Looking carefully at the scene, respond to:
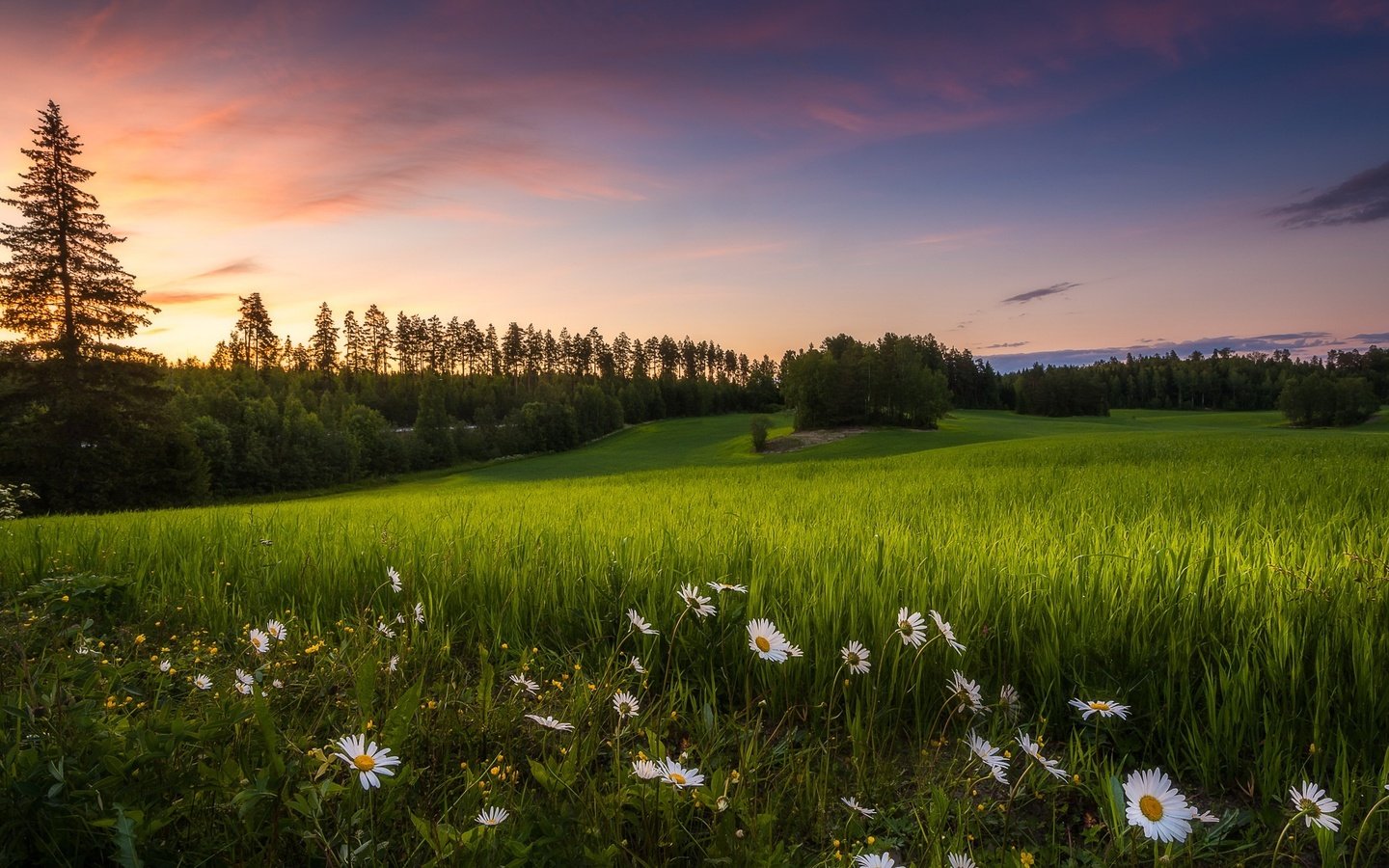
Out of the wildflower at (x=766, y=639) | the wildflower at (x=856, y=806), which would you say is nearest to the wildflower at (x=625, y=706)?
the wildflower at (x=766, y=639)

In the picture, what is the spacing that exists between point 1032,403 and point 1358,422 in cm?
4632

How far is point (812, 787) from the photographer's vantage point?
1918 millimetres

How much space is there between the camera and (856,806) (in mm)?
1566

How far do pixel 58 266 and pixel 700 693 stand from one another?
41412 mm

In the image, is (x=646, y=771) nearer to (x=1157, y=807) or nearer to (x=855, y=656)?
(x=855, y=656)

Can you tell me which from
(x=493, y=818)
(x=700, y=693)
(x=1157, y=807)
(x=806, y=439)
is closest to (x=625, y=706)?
(x=493, y=818)

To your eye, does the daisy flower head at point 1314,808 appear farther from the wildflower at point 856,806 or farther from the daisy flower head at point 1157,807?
the wildflower at point 856,806

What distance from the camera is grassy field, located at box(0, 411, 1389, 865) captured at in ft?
4.87

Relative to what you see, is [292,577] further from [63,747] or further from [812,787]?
[812,787]

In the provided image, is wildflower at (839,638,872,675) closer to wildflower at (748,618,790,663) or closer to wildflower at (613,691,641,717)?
wildflower at (748,618,790,663)

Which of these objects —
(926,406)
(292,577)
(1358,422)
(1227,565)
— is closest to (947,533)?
(1227,565)

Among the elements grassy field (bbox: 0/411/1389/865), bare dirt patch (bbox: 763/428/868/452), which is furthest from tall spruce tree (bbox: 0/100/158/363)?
bare dirt patch (bbox: 763/428/868/452)

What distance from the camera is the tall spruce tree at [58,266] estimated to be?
28.3 metres

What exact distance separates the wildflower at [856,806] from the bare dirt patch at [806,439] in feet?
172
